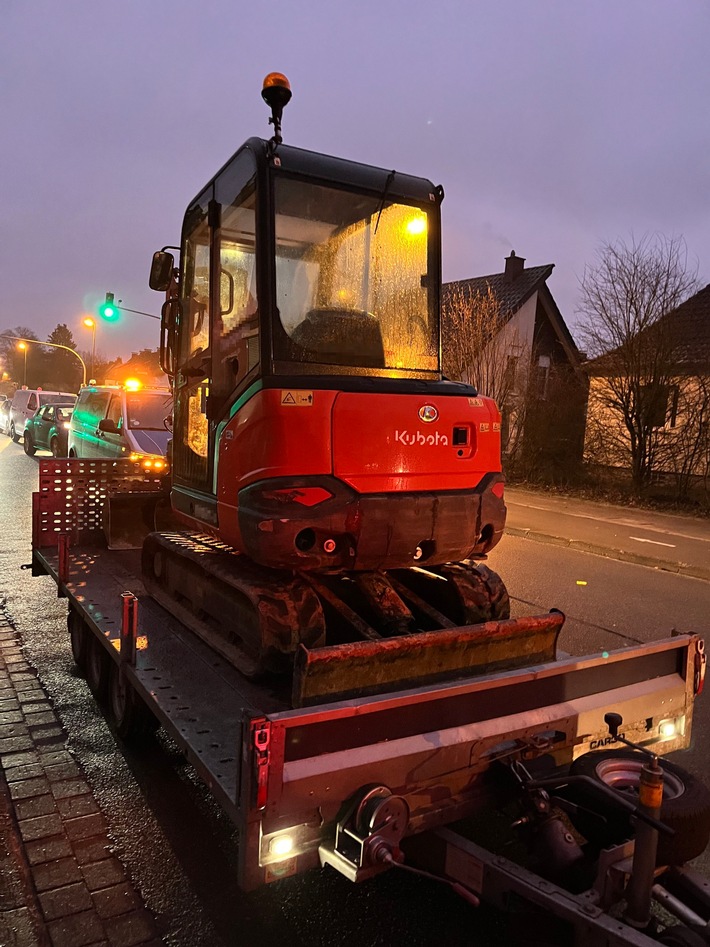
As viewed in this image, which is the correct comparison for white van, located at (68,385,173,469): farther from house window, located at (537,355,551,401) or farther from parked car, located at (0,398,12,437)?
parked car, located at (0,398,12,437)

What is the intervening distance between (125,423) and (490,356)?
48.3ft

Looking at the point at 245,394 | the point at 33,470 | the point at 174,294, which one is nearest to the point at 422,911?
the point at 245,394

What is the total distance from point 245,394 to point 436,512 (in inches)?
48.8

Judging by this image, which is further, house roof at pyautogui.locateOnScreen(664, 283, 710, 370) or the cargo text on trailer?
house roof at pyautogui.locateOnScreen(664, 283, 710, 370)

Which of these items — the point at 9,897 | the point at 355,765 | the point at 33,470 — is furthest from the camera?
the point at 33,470

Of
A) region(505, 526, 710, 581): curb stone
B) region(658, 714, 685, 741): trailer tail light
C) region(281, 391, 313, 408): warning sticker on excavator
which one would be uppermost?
region(281, 391, 313, 408): warning sticker on excavator

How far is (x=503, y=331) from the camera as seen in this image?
2442 centimetres

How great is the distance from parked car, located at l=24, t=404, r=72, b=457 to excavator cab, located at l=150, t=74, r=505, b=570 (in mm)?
17872

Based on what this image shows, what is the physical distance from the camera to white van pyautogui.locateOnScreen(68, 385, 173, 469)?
11.5 meters

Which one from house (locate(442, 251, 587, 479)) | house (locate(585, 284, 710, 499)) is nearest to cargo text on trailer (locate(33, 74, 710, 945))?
house (locate(585, 284, 710, 499))

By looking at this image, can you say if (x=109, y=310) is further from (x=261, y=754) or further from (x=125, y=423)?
(x=261, y=754)

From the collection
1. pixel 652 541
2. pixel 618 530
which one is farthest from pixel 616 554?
pixel 618 530

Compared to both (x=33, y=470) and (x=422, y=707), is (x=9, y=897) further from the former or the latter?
(x=33, y=470)

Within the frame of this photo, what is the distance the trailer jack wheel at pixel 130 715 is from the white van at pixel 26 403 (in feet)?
80.5
